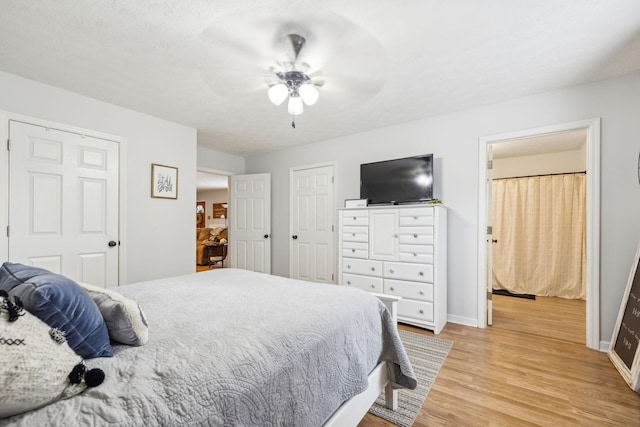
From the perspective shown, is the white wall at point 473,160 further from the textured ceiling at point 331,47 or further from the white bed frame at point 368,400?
the white bed frame at point 368,400

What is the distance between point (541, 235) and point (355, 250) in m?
3.30

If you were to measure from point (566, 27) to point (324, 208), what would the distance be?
314cm

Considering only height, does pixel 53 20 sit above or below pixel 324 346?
above

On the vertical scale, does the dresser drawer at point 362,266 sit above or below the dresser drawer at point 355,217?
below

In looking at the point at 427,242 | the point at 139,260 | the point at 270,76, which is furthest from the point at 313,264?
the point at 270,76

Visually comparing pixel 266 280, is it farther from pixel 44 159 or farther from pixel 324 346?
pixel 44 159

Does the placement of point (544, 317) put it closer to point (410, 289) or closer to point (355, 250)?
point (410, 289)

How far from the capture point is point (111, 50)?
2133 mm

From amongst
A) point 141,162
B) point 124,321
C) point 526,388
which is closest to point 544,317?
point 526,388

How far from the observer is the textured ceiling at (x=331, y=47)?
5.59 ft

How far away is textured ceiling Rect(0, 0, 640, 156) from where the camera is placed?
67.1 inches

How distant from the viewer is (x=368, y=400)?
1512 millimetres

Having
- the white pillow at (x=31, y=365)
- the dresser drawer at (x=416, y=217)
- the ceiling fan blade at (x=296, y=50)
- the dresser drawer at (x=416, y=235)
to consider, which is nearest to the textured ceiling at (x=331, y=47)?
the ceiling fan blade at (x=296, y=50)

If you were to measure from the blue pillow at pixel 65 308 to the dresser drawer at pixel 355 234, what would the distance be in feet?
8.99
